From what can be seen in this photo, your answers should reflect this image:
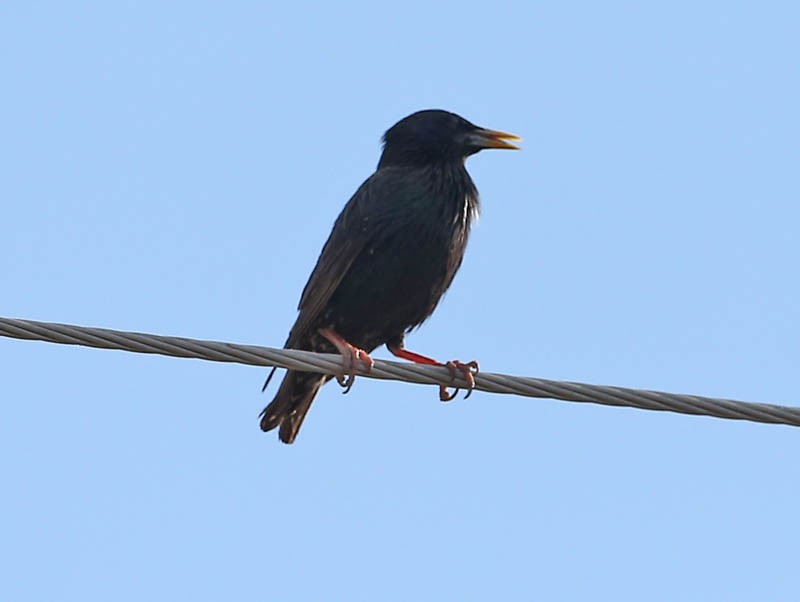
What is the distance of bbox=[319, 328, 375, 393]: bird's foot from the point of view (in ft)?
18.0

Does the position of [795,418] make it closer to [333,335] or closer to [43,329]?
[43,329]

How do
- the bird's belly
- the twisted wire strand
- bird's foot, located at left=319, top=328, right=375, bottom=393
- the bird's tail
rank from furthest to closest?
the bird's tail, the bird's belly, bird's foot, located at left=319, top=328, right=375, bottom=393, the twisted wire strand

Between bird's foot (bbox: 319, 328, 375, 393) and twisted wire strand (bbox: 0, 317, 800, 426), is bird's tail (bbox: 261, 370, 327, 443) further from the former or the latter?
twisted wire strand (bbox: 0, 317, 800, 426)

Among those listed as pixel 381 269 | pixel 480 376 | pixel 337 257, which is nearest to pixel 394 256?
pixel 381 269

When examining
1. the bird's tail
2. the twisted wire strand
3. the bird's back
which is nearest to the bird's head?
the bird's back

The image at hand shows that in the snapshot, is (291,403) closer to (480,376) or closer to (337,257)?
(337,257)

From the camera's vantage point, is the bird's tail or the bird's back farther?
the bird's tail

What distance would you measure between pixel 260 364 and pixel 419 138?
3124mm

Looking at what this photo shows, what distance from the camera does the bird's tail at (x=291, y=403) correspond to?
6.87 metres

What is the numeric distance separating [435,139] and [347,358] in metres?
1.90

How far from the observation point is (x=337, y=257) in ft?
22.3

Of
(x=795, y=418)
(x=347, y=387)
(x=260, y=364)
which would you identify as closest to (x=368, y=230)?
(x=347, y=387)

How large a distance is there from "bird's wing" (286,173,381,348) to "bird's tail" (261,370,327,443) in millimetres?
180

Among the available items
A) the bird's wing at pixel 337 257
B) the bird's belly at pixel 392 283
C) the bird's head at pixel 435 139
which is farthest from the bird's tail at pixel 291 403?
the bird's head at pixel 435 139
